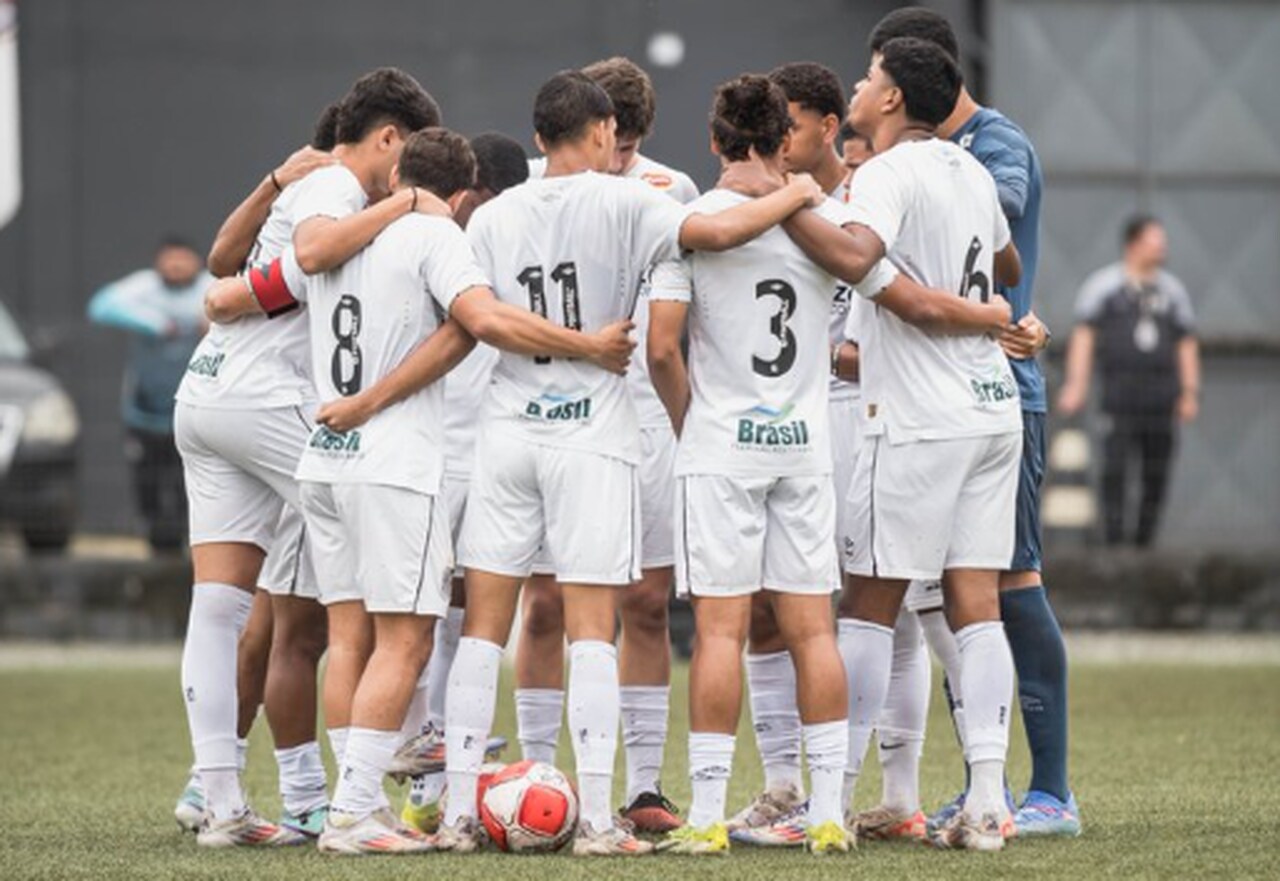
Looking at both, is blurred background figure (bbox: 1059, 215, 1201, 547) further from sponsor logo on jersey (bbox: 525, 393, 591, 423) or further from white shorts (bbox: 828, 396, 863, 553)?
sponsor logo on jersey (bbox: 525, 393, 591, 423)

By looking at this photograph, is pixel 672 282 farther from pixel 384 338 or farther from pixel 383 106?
pixel 383 106

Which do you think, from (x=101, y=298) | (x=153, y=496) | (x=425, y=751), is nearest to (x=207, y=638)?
(x=425, y=751)

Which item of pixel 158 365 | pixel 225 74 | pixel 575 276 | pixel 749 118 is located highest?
pixel 225 74

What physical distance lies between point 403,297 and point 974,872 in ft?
7.63

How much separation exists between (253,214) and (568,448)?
1378 millimetres

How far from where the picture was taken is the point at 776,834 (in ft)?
27.8

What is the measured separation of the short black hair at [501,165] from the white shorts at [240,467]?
3.81 feet

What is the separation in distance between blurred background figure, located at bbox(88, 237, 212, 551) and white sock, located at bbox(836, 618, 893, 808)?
333 inches

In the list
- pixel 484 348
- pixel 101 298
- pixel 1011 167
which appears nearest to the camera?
pixel 1011 167

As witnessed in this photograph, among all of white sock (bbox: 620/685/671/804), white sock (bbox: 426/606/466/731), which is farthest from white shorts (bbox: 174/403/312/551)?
white sock (bbox: 620/685/671/804)

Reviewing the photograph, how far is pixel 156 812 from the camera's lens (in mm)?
9578

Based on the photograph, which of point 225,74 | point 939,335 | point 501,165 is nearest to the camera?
point 939,335

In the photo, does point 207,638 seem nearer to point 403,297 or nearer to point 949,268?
point 403,297

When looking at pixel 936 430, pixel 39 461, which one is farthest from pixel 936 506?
pixel 39 461
